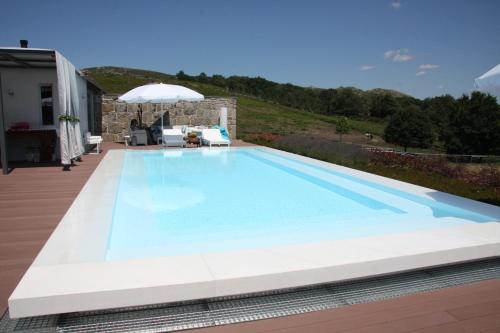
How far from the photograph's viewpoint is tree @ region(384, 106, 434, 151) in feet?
128

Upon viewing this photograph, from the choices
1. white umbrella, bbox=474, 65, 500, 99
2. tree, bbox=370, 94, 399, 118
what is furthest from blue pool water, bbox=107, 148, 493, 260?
tree, bbox=370, 94, 399, 118

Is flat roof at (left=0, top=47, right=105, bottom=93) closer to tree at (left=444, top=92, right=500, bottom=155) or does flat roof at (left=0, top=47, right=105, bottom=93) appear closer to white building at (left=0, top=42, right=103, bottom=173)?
white building at (left=0, top=42, right=103, bottom=173)

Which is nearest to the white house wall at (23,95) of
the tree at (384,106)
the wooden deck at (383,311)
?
the wooden deck at (383,311)

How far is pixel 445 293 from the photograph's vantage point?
2.69 m

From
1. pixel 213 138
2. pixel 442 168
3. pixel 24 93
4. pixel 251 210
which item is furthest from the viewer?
pixel 213 138

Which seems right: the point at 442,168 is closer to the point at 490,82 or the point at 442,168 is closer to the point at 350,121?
the point at 490,82

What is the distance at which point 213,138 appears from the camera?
1328 centimetres

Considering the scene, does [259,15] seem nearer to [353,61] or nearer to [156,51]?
[156,51]

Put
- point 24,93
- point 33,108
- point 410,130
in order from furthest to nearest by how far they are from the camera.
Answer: point 410,130, point 33,108, point 24,93

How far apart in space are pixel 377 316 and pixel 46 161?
8839 millimetres

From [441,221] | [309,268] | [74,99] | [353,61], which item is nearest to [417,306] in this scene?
[309,268]

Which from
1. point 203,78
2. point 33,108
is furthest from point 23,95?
point 203,78

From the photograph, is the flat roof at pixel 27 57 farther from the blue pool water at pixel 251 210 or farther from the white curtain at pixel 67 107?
the blue pool water at pixel 251 210

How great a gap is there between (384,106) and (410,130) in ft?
74.5
